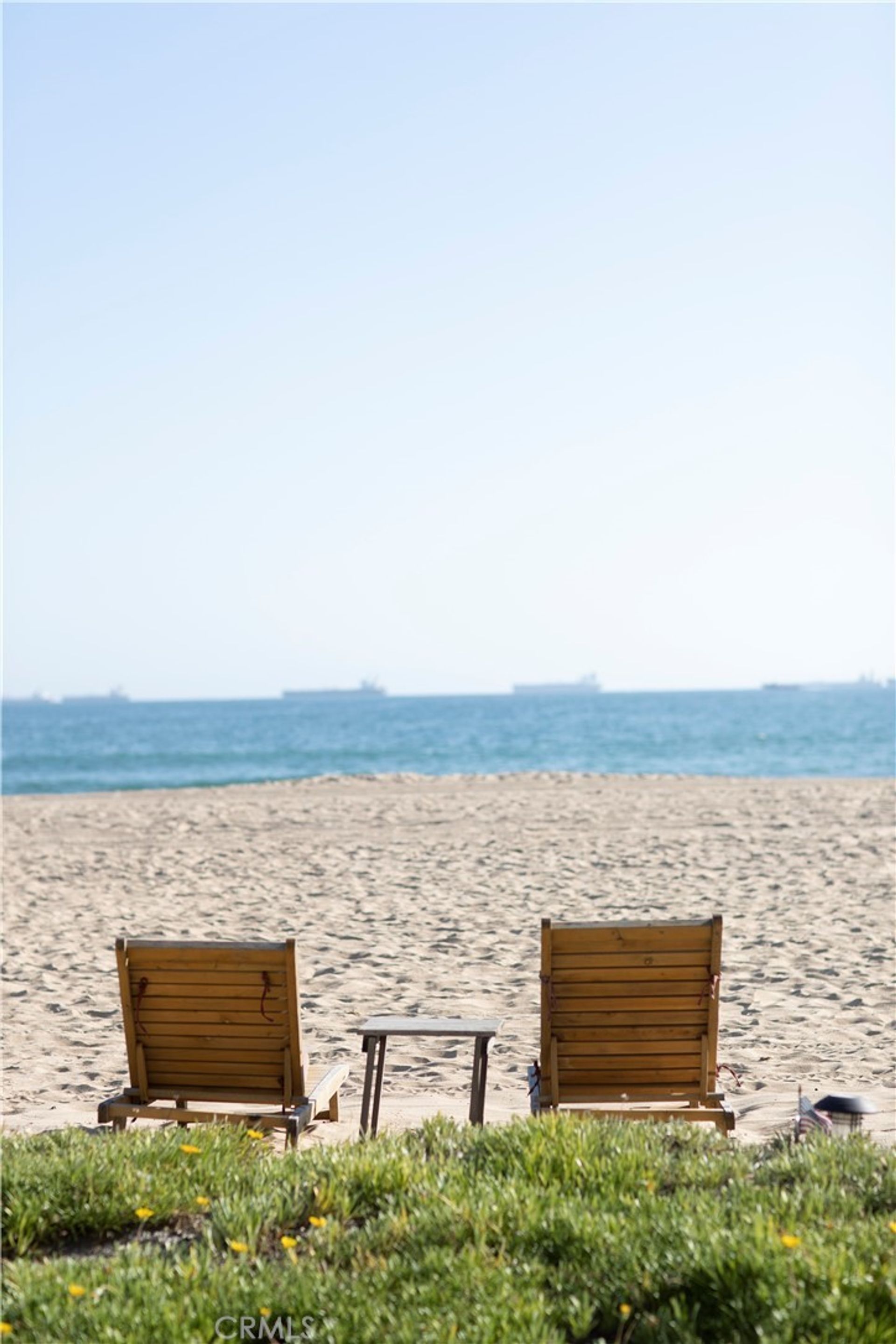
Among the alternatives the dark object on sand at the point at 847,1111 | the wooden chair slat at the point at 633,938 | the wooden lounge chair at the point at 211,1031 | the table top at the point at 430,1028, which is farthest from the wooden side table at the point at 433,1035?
the dark object on sand at the point at 847,1111

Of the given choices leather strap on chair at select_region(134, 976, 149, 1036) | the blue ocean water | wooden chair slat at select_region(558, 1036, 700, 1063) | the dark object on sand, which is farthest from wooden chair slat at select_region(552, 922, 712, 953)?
the blue ocean water

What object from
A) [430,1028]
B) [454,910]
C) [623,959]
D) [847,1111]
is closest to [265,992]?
[430,1028]

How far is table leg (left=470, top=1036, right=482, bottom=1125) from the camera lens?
4.89 meters

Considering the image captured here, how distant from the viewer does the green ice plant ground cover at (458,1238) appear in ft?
9.63

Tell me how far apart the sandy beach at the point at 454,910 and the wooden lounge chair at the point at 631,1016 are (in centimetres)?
43

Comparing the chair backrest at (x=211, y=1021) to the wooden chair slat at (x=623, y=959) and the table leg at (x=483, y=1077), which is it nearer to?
the table leg at (x=483, y=1077)

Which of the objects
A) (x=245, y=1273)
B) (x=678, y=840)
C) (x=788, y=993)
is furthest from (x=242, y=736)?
(x=245, y=1273)

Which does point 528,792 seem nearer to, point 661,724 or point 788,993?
point 788,993

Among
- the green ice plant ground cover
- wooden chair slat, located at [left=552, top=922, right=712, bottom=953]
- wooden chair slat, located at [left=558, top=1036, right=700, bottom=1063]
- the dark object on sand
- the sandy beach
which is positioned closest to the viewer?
the green ice plant ground cover

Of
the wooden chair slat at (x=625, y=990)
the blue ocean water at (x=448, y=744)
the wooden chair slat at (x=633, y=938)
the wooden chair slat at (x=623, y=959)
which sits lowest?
the blue ocean water at (x=448, y=744)

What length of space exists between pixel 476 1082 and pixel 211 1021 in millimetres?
1058

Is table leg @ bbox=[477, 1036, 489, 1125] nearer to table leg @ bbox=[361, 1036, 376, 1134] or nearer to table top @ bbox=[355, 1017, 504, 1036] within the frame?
table top @ bbox=[355, 1017, 504, 1036]

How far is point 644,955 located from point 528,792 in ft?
53.5

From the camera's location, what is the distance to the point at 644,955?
490 cm
